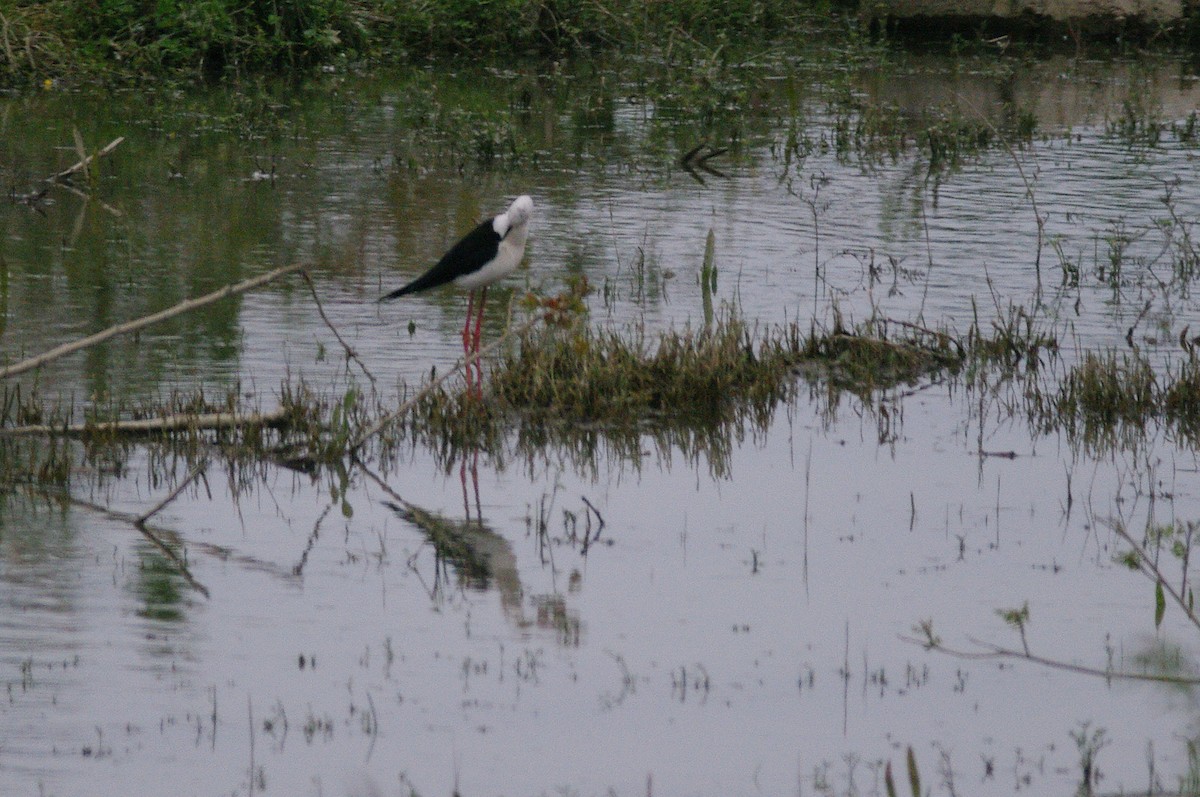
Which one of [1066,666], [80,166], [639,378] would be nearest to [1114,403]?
[639,378]

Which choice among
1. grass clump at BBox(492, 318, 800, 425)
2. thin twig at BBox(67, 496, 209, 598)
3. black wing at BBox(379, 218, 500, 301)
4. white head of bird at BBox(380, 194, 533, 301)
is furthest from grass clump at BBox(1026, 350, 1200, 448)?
thin twig at BBox(67, 496, 209, 598)

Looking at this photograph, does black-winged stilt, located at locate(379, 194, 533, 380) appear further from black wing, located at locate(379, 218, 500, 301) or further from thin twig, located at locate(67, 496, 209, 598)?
thin twig, located at locate(67, 496, 209, 598)

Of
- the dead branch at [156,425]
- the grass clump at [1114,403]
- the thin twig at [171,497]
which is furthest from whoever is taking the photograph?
the grass clump at [1114,403]

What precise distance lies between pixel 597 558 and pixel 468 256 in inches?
125

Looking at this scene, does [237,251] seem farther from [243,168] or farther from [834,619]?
[834,619]

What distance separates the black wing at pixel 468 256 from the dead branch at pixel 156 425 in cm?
176

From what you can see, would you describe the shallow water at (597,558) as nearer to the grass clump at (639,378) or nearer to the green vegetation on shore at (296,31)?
the grass clump at (639,378)

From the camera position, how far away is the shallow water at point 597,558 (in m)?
4.96

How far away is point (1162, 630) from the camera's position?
19.0 feet

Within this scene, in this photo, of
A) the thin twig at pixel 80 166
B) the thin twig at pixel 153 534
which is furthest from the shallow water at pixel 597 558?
the thin twig at pixel 80 166

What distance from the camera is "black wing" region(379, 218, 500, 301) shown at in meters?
9.34

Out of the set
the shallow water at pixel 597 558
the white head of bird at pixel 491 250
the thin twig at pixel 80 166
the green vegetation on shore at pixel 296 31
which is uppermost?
the green vegetation on shore at pixel 296 31

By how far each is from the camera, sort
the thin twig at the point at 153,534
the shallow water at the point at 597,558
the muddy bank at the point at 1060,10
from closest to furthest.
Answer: the shallow water at the point at 597,558 < the thin twig at the point at 153,534 < the muddy bank at the point at 1060,10

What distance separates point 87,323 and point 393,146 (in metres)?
6.85
